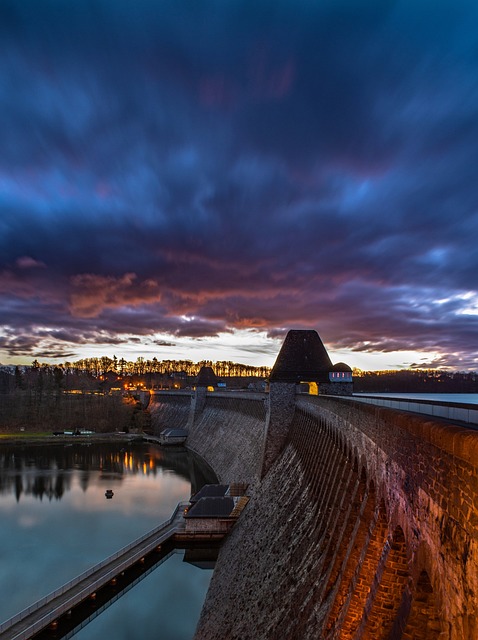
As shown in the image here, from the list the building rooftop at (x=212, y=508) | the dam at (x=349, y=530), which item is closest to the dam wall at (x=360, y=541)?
the dam at (x=349, y=530)

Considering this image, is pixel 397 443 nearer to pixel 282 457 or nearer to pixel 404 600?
pixel 404 600

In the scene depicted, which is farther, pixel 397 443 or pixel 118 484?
pixel 118 484

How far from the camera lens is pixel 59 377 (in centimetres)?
11481

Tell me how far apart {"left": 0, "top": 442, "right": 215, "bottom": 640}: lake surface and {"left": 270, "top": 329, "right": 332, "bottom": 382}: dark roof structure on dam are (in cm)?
1519

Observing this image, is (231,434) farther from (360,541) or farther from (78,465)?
(360,541)

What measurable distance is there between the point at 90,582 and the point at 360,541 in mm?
17837

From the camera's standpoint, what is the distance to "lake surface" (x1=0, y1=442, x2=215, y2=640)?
21516 millimetres

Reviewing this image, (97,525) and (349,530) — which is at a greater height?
(349,530)

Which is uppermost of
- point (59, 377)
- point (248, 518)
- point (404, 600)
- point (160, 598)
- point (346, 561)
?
point (59, 377)

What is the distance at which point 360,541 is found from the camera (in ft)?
34.9

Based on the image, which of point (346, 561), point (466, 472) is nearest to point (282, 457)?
point (346, 561)

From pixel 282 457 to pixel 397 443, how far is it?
22.2 metres


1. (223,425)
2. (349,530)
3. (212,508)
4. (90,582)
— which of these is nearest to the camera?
(349,530)

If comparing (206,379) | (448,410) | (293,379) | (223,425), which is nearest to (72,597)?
(293,379)
